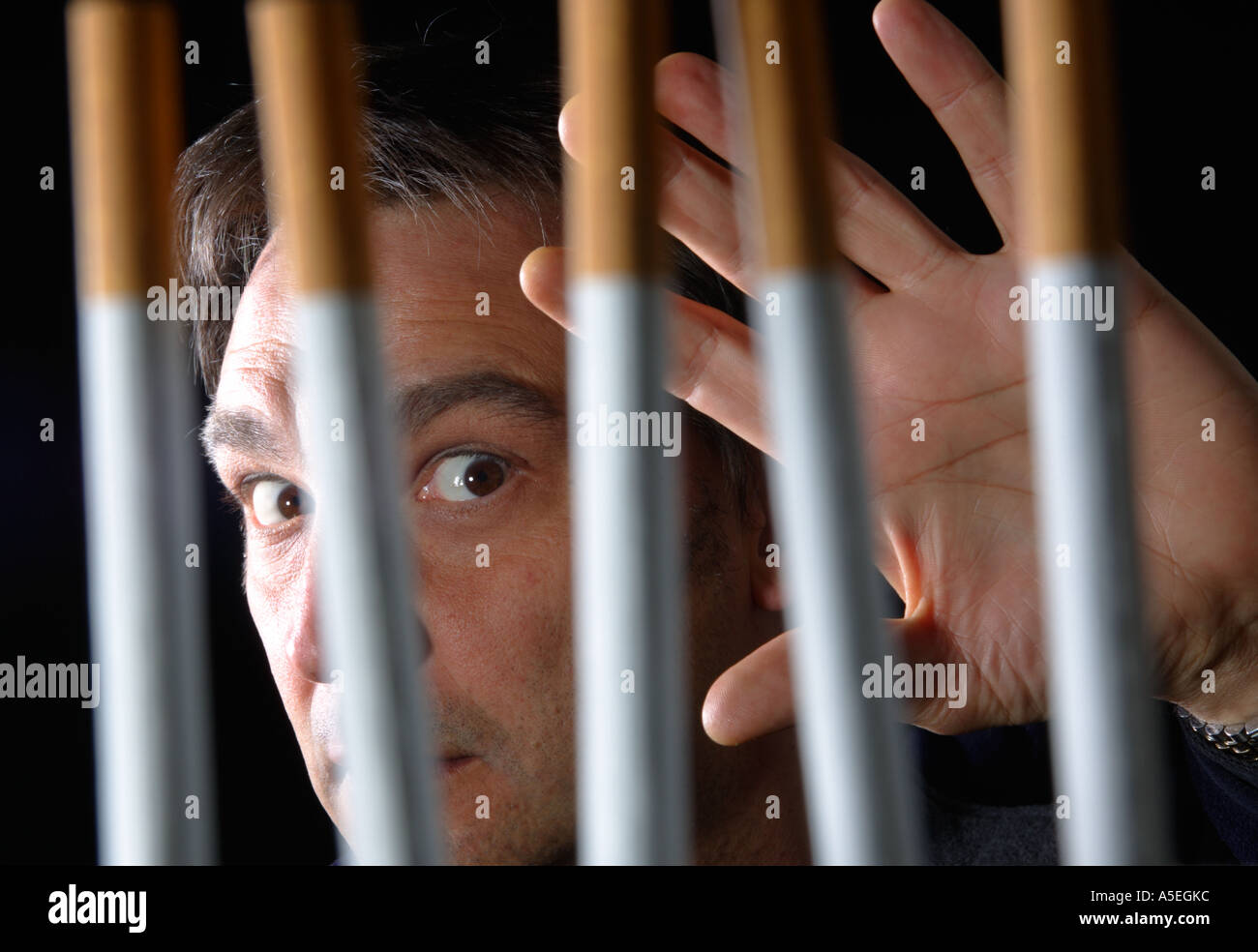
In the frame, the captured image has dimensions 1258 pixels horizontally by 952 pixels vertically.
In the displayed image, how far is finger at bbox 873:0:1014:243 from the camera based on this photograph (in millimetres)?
372

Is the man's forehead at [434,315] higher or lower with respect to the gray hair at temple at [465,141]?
lower

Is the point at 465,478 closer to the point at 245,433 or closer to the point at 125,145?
the point at 245,433

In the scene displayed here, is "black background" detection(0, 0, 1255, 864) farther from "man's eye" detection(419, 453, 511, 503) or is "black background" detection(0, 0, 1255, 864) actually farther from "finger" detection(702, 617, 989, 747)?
"finger" detection(702, 617, 989, 747)

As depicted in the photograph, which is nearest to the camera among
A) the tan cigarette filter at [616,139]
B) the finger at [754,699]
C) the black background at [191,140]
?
the tan cigarette filter at [616,139]

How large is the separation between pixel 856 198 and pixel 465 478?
0.21 m

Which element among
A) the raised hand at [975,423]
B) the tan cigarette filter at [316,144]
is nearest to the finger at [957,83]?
the raised hand at [975,423]

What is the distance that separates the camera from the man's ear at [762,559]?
21.4 inches

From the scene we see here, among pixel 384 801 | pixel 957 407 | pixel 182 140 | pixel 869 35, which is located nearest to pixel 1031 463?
pixel 957 407

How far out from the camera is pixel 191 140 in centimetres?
55

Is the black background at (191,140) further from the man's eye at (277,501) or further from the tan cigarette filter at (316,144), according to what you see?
the tan cigarette filter at (316,144)

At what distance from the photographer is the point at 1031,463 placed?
448 millimetres

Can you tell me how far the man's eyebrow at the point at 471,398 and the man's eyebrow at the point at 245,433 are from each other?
0.06 meters

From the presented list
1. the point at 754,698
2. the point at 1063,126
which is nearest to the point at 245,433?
the point at 754,698
